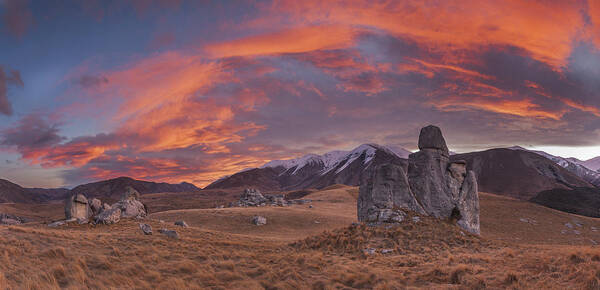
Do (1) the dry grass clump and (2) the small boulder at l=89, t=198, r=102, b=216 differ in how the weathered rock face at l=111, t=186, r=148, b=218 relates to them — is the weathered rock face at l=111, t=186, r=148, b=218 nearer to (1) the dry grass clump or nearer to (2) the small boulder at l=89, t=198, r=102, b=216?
(2) the small boulder at l=89, t=198, r=102, b=216

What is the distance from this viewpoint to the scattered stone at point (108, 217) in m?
30.3

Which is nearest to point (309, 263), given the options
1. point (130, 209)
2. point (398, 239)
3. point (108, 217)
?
point (398, 239)

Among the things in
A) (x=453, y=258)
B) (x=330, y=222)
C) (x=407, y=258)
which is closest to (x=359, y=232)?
(x=407, y=258)

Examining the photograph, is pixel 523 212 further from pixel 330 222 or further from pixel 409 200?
→ pixel 409 200

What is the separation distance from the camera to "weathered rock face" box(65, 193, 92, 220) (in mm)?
35781

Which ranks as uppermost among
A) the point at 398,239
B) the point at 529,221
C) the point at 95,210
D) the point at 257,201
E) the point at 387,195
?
the point at 387,195

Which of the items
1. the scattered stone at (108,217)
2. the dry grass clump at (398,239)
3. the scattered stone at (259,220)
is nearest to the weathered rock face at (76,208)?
the scattered stone at (108,217)

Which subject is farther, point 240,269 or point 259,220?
point 259,220

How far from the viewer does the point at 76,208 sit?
3638 cm

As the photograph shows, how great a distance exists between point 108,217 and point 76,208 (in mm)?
9141

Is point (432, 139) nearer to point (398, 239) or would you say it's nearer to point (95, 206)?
point (398, 239)

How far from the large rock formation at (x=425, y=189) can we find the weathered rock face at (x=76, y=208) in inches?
1247

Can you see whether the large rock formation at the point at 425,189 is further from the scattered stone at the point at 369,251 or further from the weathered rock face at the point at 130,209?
the weathered rock face at the point at 130,209

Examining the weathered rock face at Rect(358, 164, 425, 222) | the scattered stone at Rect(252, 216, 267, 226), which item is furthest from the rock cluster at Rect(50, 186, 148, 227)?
the weathered rock face at Rect(358, 164, 425, 222)
